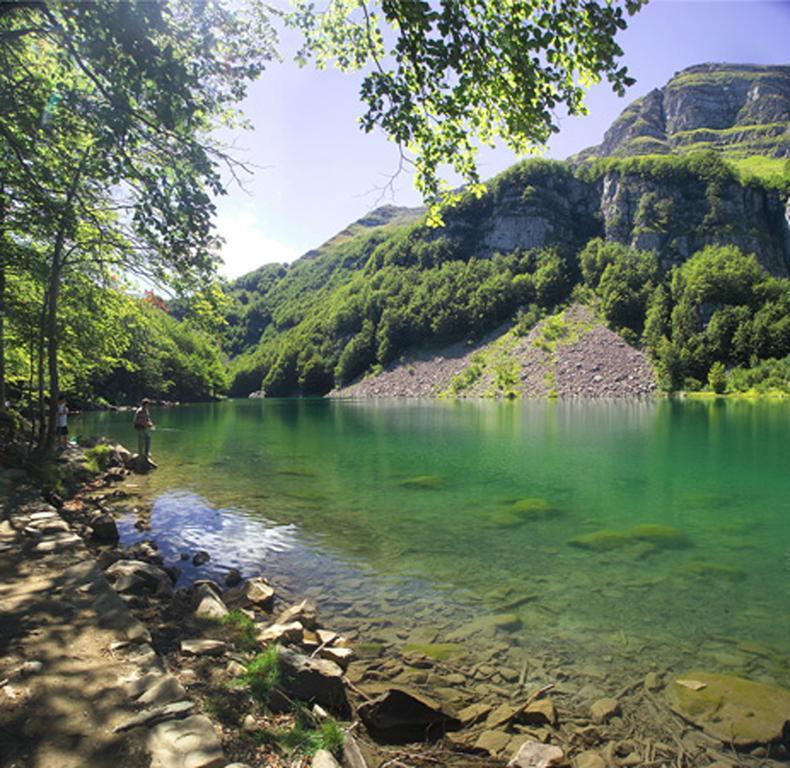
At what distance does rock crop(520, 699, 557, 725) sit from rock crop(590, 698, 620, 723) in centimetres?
55

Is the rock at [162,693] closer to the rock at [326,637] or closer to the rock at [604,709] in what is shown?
the rock at [326,637]

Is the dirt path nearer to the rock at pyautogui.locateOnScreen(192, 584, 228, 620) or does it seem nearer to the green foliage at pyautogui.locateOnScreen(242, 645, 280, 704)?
the green foliage at pyautogui.locateOnScreen(242, 645, 280, 704)

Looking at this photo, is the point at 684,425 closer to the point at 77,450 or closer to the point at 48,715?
the point at 77,450

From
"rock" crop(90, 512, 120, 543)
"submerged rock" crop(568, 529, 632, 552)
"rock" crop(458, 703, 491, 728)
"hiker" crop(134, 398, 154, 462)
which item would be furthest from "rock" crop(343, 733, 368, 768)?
"hiker" crop(134, 398, 154, 462)

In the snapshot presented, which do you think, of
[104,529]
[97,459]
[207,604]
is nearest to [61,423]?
[97,459]

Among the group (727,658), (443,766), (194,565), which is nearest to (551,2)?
(443,766)

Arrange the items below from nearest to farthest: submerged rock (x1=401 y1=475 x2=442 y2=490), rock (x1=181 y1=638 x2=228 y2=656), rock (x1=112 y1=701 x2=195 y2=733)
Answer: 1. rock (x1=112 y1=701 x2=195 y2=733)
2. rock (x1=181 y1=638 x2=228 y2=656)
3. submerged rock (x1=401 y1=475 x2=442 y2=490)

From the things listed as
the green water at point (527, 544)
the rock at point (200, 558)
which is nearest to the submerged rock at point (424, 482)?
the green water at point (527, 544)

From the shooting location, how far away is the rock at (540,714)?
670 cm

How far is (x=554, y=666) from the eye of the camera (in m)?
8.24

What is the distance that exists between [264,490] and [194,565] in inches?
391

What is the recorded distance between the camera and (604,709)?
704 centimetres

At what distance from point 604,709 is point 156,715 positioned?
572 cm

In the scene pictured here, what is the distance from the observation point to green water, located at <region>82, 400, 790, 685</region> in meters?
9.35
